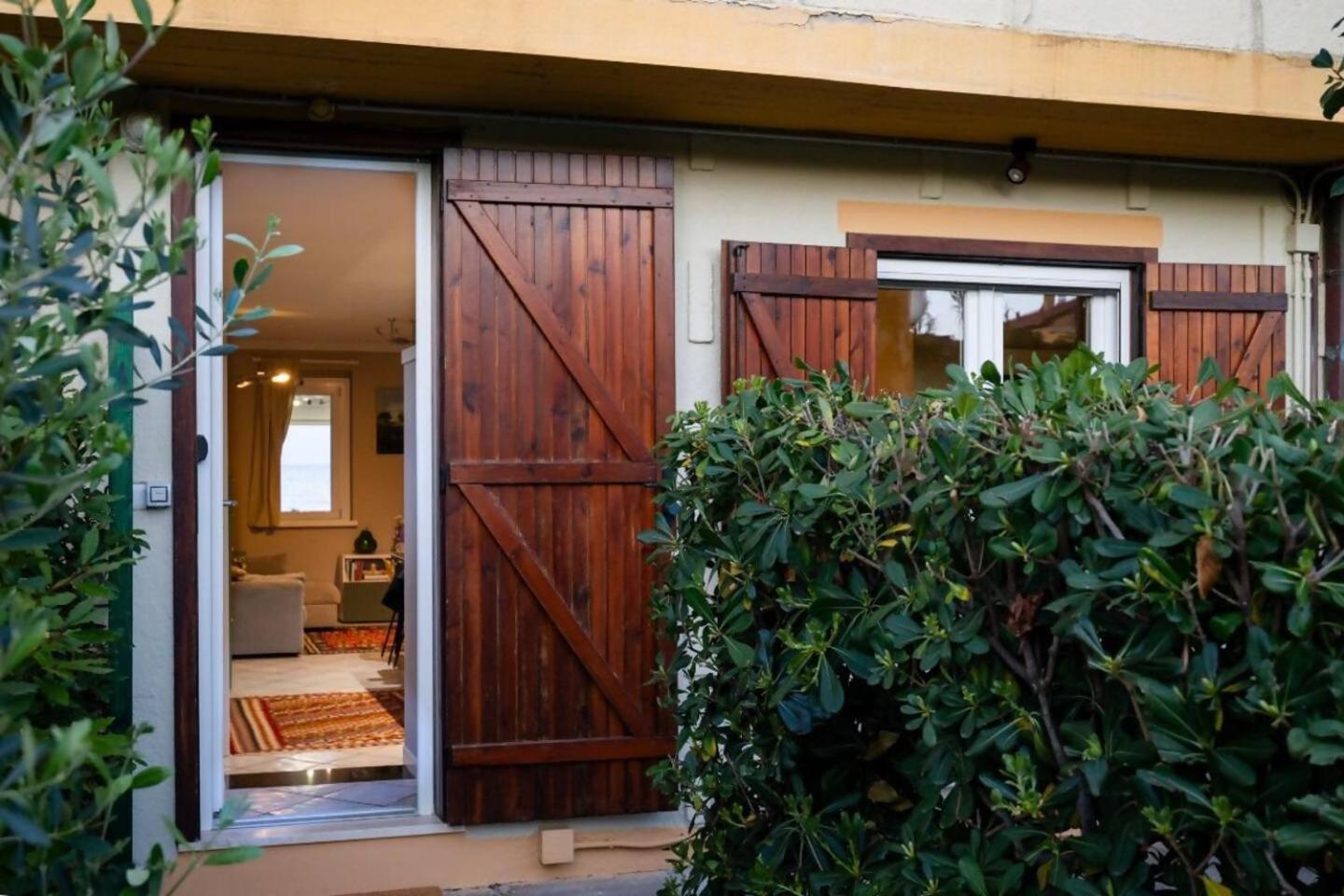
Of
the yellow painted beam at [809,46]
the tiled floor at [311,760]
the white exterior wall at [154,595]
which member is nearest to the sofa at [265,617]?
the tiled floor at [311,760]

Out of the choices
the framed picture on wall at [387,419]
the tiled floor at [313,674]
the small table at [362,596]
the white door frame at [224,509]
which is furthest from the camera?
the framed picture on wall at [387,419]

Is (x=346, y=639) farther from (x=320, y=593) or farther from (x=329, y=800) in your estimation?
(x=329, y=800)

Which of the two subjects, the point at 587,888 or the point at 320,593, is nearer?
the point at 587,888

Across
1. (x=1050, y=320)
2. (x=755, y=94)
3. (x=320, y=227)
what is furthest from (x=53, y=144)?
(x=320, y=227)

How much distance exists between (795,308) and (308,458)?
10.6m

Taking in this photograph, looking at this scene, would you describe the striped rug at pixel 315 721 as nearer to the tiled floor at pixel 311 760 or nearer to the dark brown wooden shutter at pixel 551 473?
the tiled floor at pixel 311 760

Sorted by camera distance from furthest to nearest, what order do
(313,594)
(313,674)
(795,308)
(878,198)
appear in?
1. (313,594)
2. (313,674)
3. (878,198)
4. (795,308)

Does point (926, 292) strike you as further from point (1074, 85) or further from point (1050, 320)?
point (1074, 85)

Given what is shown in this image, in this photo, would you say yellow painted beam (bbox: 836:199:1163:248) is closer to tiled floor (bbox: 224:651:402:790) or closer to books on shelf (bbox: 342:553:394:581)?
tiled floor (bbox: 224:651:402:790)

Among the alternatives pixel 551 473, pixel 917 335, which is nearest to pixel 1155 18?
pixel 917 335

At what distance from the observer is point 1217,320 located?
5.91m

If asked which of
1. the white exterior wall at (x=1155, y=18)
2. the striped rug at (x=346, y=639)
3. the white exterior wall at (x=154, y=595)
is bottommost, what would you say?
the striped rug at (x=346, y=639)

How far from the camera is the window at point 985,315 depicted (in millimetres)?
5695

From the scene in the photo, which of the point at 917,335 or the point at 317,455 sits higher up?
the point at 917,335
